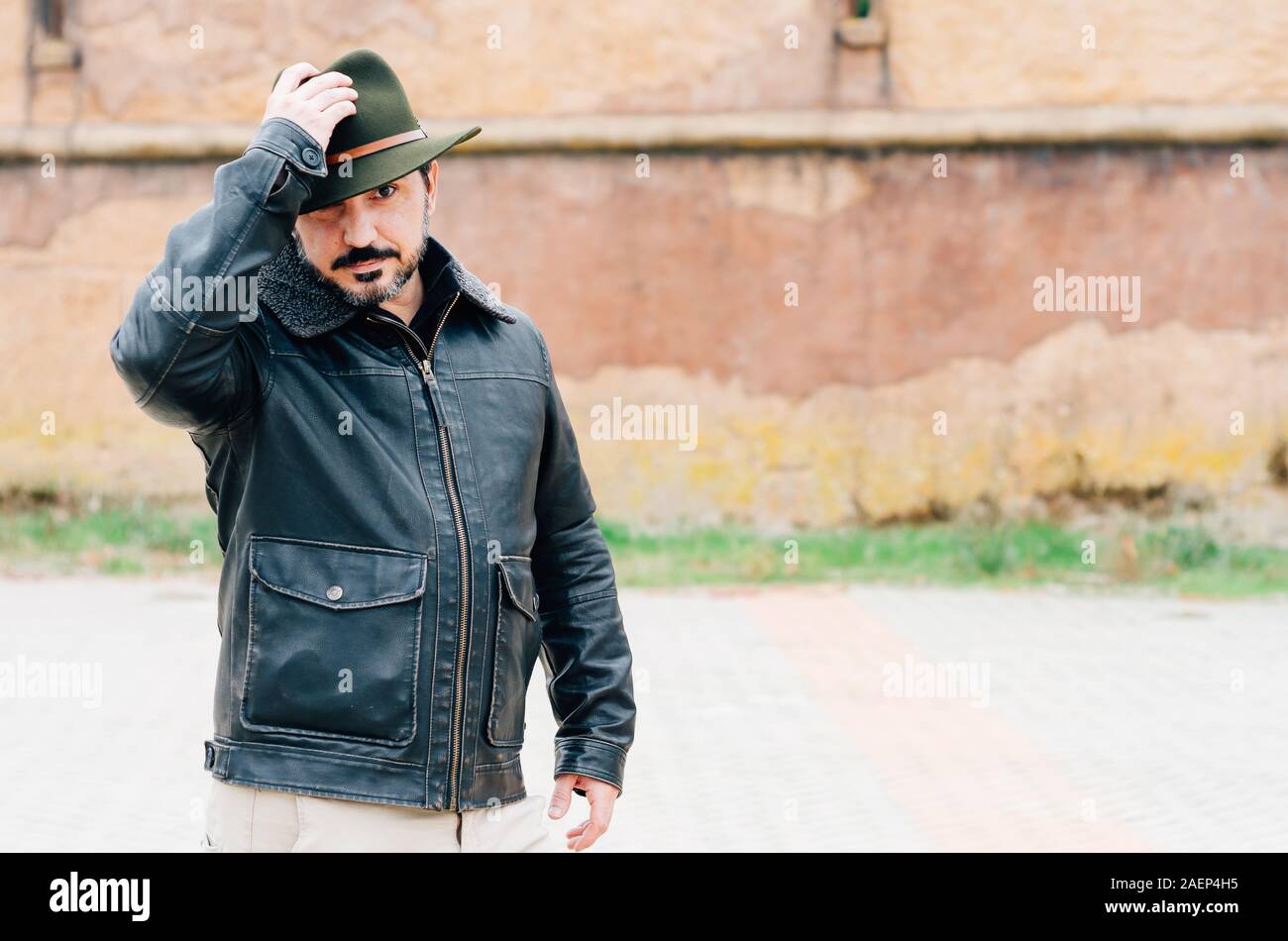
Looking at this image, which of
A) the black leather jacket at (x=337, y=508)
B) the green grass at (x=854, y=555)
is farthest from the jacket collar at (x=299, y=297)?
the green grass at (x=854, y=555)

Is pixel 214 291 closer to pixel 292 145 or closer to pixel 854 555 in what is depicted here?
pixel 292 145

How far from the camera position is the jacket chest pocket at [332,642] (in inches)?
95.3

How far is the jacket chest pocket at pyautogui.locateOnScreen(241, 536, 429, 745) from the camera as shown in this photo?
2420 millimetres

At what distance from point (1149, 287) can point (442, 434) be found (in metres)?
11.3

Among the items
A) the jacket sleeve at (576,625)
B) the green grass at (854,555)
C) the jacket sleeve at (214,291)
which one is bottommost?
the green grass at (854,555)

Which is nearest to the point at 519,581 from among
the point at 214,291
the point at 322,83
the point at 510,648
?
the point at 510,648

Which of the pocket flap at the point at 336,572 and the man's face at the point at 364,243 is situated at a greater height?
the man's face at the point at 364,243

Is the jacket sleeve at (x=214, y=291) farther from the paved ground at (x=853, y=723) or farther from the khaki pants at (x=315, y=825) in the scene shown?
the paved ground at (x=853, y=723)

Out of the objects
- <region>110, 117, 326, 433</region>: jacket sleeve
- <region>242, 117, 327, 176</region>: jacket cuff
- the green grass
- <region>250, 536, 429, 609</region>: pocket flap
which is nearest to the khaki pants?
<region>250, 536, 429, 609</region>: pocket flap
